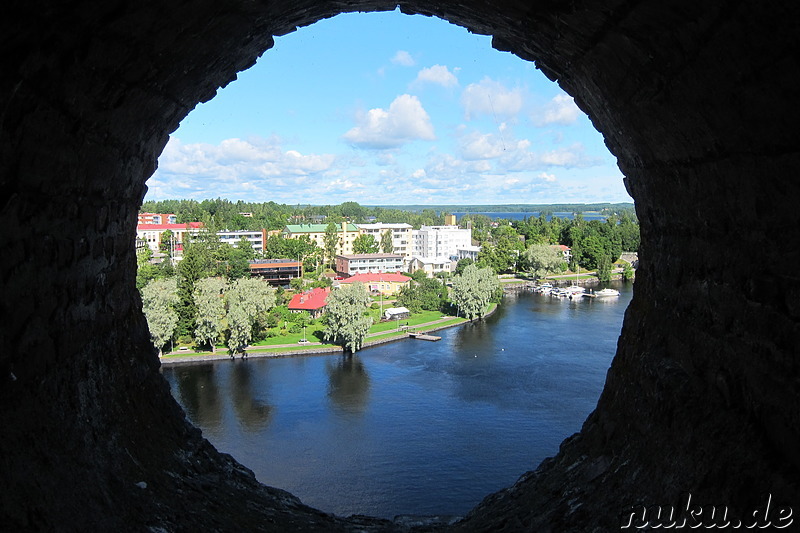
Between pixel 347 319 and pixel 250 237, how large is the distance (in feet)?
125

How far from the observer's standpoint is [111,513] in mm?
2926

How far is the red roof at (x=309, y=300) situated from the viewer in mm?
34781

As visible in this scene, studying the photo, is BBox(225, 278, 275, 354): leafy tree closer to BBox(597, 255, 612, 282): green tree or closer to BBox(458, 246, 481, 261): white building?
BBox(597, 255, 612, 282): green tree

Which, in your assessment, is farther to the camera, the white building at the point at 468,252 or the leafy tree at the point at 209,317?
the white building at the point at 468,252

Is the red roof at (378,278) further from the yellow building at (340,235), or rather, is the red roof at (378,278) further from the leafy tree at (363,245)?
the yellow building at (340,235)

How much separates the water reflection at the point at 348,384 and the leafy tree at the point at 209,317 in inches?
221

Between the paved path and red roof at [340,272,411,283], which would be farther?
red roof at [340,272,411,283]

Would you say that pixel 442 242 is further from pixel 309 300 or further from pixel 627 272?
pixel 309 300

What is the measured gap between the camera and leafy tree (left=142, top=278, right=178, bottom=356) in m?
25.3

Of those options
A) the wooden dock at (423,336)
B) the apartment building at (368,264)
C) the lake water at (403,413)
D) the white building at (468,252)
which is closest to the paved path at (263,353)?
the lake water at (403,413)

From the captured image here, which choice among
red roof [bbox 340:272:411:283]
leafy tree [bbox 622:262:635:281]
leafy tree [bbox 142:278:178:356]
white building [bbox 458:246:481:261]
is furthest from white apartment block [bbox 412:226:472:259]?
leafy tree [bbox 142:278:178:356]

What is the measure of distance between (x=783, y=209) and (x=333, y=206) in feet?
503

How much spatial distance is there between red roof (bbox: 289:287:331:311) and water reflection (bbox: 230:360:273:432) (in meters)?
10.8

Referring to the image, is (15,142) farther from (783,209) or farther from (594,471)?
(594,471)
